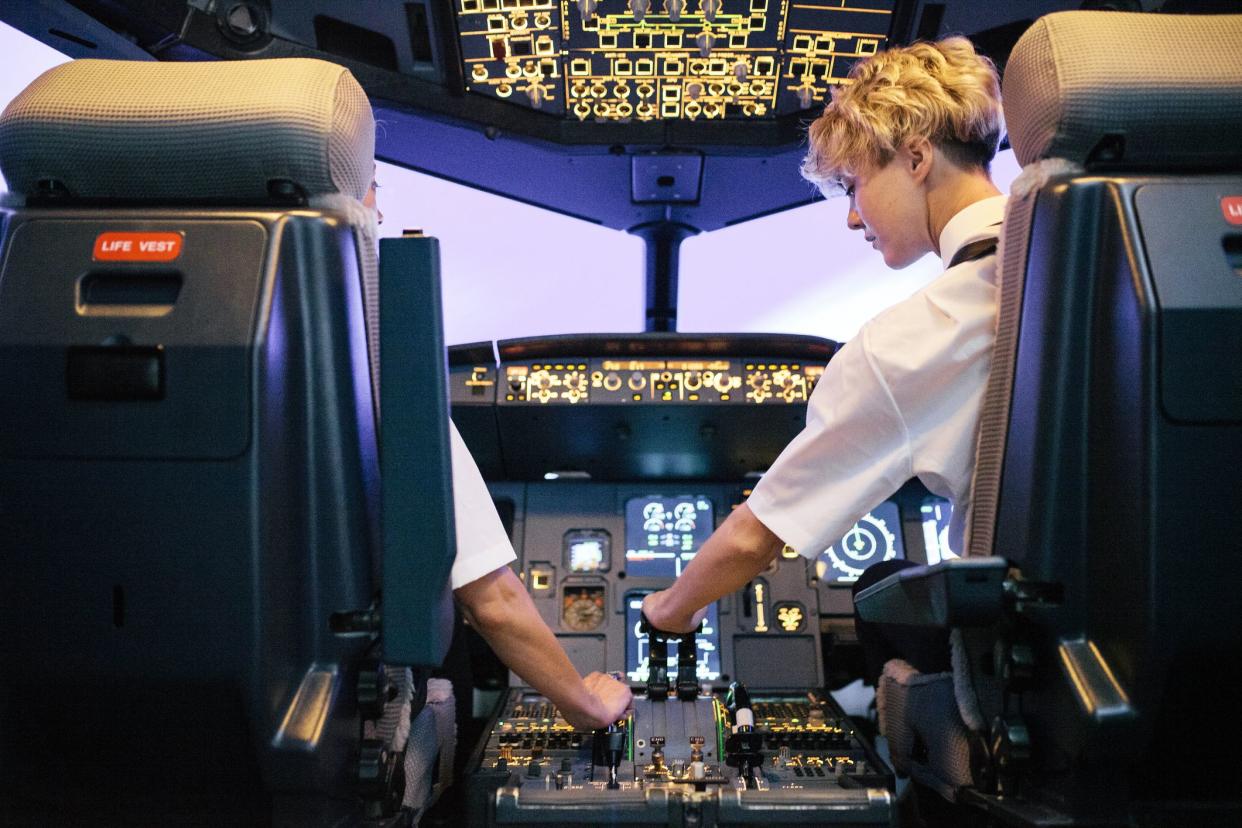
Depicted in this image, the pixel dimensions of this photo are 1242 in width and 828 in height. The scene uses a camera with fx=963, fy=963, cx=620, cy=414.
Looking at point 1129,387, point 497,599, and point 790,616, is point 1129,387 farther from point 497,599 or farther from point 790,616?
point 790,616

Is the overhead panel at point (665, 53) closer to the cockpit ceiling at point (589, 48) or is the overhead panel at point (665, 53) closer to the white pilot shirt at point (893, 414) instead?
the cockpit ceiling at point (589, 48)

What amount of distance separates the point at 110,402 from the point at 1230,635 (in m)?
Answer: 1.27

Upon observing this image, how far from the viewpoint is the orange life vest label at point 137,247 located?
3.66 feet

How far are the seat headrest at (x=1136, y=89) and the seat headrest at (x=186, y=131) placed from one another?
0.82 metres

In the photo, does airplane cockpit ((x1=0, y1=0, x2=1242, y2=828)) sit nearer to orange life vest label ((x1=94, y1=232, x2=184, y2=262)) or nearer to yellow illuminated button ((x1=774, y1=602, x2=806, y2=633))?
orange life vest label ((x1=94, y1=232, x2=184, y2=262))

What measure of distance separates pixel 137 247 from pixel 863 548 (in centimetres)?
212

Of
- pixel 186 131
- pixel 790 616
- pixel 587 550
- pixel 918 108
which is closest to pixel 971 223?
pixel 918 108

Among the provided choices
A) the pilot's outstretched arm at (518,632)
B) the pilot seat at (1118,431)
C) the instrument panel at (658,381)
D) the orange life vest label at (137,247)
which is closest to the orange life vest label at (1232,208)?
the pilot seat at (1118,431)

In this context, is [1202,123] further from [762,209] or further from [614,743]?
[762,209]

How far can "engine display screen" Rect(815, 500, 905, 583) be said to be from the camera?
8.80ft

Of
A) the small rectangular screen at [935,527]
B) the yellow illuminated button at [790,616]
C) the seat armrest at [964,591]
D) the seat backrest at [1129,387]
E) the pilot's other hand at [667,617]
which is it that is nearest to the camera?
the seat backrest at [1129,387]

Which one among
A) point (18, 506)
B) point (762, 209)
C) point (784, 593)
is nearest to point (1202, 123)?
point (18, 506)

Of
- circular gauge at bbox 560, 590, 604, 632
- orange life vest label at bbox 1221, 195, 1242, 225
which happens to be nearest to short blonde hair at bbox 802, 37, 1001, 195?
orange life vest label at bbox 1221, 195, 1242, 225

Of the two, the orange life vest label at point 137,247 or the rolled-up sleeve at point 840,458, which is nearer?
the orange life vest label at point 137,247
